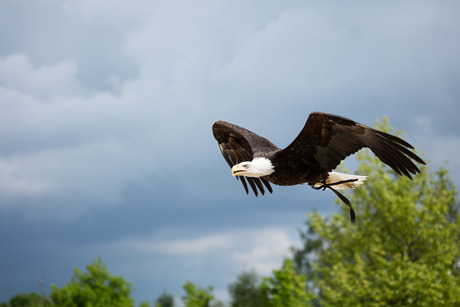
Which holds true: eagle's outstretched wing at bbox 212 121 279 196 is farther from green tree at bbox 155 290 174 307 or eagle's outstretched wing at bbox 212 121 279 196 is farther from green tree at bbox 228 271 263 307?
green tree at bbox 155 290 174 307

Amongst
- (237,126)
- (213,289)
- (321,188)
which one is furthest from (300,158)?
(213,289)

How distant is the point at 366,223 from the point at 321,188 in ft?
54.7

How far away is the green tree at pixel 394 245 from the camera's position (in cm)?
2041

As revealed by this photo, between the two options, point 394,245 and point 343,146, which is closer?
point 343,146

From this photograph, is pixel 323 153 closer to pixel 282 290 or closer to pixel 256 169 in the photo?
pixel 256 169

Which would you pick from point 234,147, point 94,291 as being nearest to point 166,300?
point 94,291

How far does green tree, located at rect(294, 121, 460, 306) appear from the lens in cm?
2041

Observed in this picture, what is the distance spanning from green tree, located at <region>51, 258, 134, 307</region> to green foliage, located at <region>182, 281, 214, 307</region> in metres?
3.22

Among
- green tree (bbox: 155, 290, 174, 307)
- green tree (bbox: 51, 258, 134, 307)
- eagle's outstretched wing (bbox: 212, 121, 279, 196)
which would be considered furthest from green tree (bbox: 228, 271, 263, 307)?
eagle's outstretched wing (bbox: 212, 121, 279, 196)

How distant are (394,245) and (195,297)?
317 inches

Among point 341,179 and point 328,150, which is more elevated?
point 328,150

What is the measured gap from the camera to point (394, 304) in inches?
840

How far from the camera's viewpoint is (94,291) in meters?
23.3

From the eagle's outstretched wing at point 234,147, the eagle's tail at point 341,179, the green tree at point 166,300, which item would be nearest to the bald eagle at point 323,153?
the eagle's tail at point 341,179
